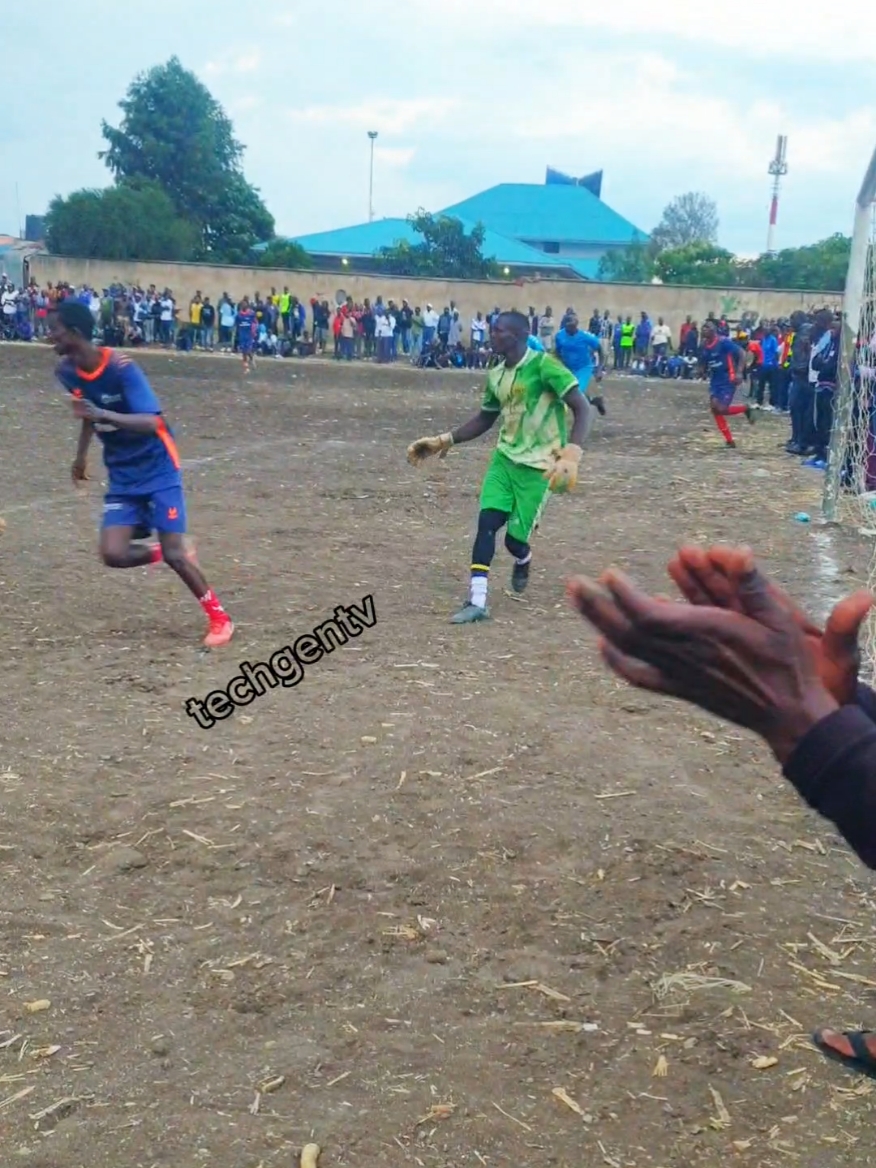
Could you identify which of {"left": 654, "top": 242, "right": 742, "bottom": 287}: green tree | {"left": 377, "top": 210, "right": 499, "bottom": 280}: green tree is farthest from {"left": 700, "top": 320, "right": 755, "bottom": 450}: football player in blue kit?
{"left": 654, "top": 242, "right": 742, "bottom": 287}: green tree

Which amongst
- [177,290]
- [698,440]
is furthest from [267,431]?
[177,290]

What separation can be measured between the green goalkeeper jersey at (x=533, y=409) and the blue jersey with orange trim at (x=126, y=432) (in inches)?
82.0

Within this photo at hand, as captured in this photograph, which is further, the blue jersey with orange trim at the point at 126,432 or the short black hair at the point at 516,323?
the short black hair at the point at 516,323

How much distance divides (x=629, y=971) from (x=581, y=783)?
133 cm

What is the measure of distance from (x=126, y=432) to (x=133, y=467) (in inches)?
7.9

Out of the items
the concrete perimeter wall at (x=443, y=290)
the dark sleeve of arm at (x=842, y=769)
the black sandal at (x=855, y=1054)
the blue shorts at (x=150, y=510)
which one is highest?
the concrete perimeter wall at (x=443, y=290)

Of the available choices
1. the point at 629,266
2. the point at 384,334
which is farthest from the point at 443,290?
the point at 629,266

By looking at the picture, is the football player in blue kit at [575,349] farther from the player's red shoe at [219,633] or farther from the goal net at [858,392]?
the player's red shoe at [219,633]

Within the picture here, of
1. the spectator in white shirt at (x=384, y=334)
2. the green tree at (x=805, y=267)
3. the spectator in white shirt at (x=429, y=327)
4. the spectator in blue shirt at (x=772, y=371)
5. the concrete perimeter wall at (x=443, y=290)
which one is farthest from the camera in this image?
the green tree at (x=805, y=267)

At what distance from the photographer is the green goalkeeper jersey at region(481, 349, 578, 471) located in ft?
24.4

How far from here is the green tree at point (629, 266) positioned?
58.5 m

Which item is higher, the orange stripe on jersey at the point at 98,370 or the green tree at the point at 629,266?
the green tree at the point at 629,266

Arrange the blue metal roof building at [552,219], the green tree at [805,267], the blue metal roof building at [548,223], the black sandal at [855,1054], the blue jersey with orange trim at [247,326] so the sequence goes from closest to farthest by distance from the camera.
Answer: the black sandal at [855,1054], the blue jersey with orange trim at [247,326], the green tree at [805,267], the blue metal roof building at [548,223], the blue metal roof building at [552,219]

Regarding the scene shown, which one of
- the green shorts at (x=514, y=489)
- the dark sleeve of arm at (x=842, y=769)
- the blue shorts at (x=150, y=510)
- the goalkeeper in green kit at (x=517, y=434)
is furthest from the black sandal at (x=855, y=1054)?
the green shorts at (x=514, y=489)
